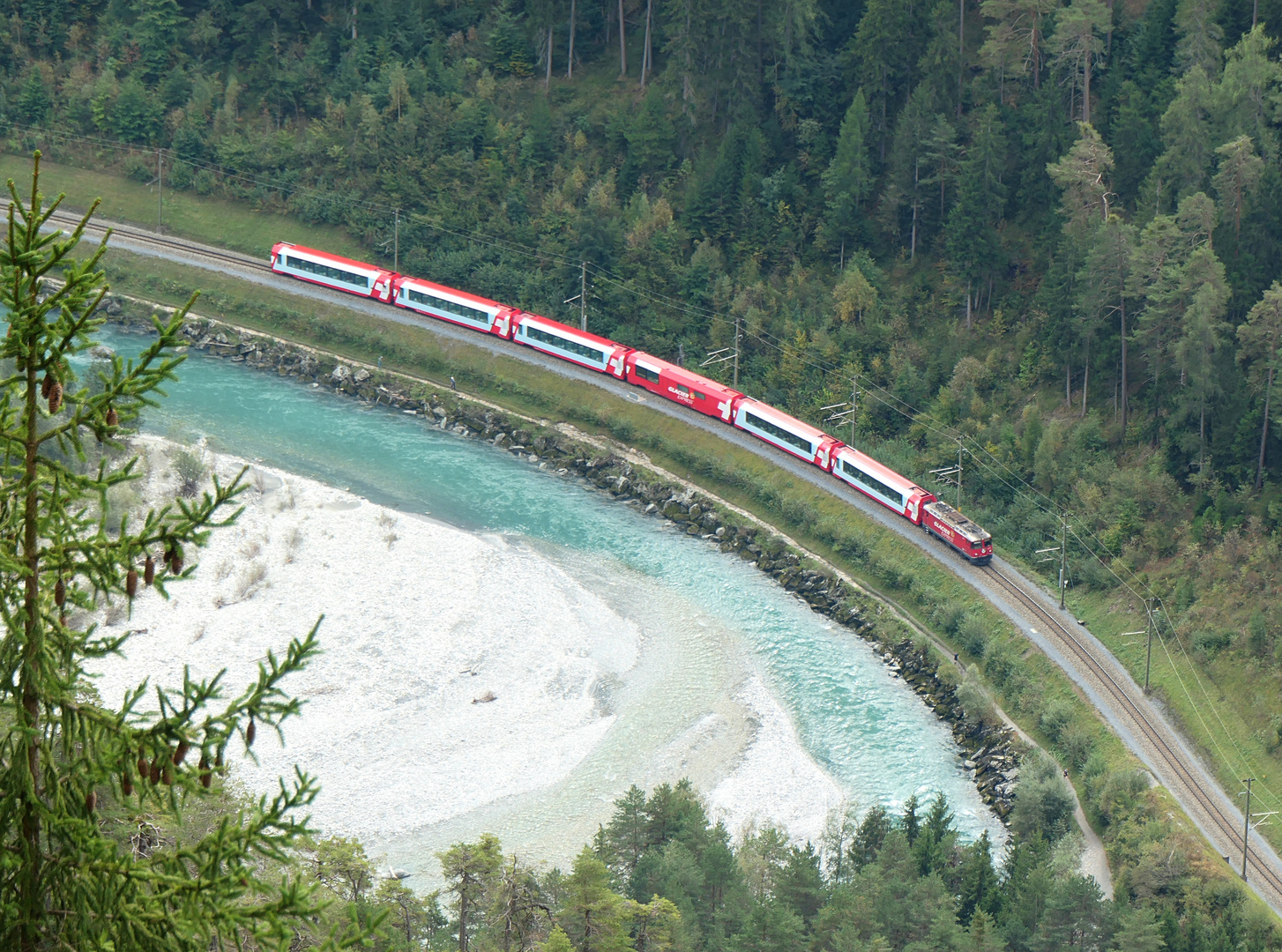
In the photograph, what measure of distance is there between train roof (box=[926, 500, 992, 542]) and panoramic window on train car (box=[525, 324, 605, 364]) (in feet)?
84.3

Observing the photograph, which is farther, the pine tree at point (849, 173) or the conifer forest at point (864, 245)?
the pine tree at point (849, 173)

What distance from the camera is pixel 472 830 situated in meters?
67.3

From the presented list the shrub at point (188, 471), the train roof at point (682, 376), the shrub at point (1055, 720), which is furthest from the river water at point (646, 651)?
the train roof at point (682, 376)

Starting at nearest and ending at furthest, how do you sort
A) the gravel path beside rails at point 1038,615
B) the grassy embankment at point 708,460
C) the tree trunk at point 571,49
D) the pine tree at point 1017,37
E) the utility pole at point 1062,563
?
the gravel path beside rails at point 1038,615 → the grassy embankment at point 708,460 → the utility pole at point 1062,563 → the pine tree at point 1017,37 → the tree trunk at point 571,49

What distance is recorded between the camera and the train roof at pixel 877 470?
89.3 m

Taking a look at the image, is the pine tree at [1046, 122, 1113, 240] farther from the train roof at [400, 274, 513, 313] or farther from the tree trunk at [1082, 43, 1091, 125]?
the train roof at [400, 274, 513, 313]

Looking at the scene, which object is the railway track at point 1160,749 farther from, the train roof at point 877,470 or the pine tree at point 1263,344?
the pine tree at point 1263,344

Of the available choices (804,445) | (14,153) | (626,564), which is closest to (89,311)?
(626,564)

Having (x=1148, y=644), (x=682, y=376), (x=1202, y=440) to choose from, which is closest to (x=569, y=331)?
(x=682, y=376)

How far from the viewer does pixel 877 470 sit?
90.6m

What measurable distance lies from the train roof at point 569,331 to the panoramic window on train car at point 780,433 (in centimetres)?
1088

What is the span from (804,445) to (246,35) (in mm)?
60353

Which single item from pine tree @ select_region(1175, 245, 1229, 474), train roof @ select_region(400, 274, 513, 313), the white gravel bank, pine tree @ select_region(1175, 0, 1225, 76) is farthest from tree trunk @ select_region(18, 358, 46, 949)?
train roof @ select_region(400, 274, 513, 313)

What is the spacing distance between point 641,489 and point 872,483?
13.6m
